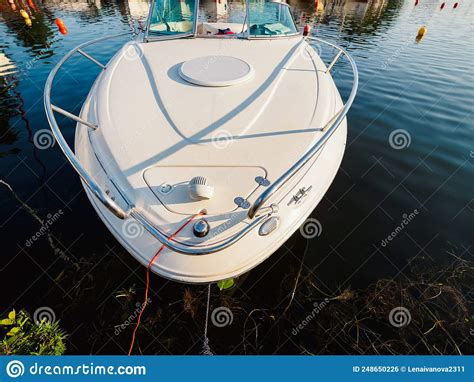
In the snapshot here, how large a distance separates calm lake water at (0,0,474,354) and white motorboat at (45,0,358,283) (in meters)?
1.08

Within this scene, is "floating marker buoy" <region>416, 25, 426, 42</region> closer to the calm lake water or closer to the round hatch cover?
the calm lake water

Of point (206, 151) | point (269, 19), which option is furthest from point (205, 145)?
point (269, 19)

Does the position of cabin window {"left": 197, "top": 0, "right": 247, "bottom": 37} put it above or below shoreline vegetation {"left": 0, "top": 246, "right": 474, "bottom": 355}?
above

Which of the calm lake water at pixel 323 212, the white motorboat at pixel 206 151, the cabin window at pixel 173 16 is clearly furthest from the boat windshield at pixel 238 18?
the calm lake water at pixel 323 212

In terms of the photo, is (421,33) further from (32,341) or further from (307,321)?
(32,341)

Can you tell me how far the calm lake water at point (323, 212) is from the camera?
2.91 metres

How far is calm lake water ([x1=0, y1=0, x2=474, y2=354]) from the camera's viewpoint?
2.91m

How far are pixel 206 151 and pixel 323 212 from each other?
89.2 inches

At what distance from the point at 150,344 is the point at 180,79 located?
305 cm

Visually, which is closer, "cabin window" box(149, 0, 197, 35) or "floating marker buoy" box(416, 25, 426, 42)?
"cabin window" box(149, 0, 197, 35)

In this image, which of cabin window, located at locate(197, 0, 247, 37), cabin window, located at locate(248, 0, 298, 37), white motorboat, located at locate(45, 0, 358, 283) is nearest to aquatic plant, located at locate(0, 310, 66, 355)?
white motorboat, located at locate(45, 0, 358, 283)

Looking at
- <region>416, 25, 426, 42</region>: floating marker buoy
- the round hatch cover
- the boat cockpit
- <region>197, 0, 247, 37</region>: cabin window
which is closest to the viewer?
the round hatch cover

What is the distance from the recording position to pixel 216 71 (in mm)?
3312

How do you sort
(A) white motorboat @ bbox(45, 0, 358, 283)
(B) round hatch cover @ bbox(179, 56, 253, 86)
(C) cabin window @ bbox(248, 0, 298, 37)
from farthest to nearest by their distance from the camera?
(C) cabin window @ bbox(248, 0, 298, 37), (B) round hatch cover @ bbox(179, 56, 253, 86), (A) white motorboat @ bbox(45, 0, 358, 283)
